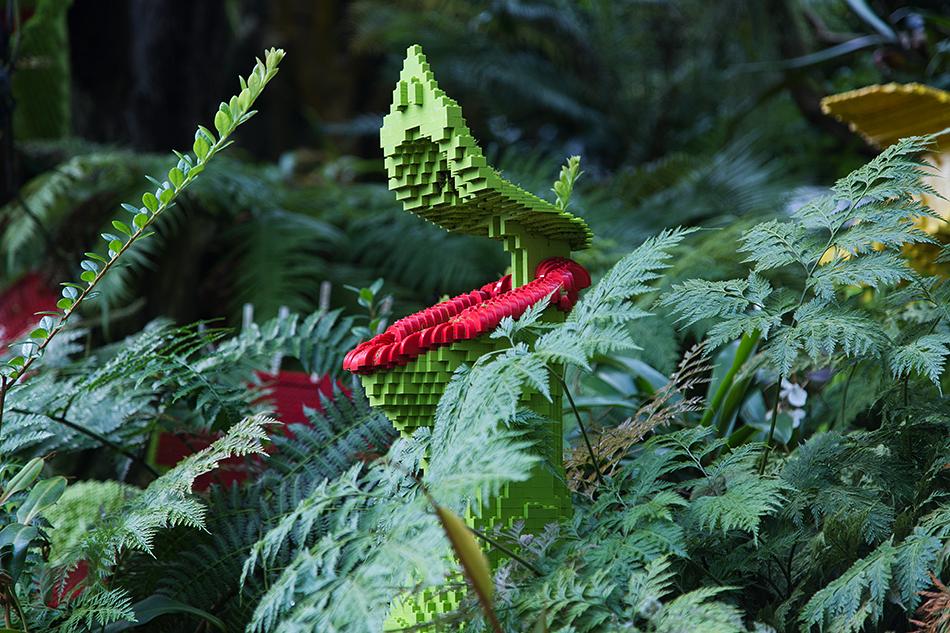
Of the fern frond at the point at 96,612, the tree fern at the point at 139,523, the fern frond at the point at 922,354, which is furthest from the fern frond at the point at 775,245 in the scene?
the fern frond at the point at 96,612

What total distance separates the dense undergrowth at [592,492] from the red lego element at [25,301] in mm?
1207

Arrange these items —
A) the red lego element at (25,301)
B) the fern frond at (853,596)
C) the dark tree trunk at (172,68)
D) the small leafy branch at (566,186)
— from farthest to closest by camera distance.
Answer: the dark tree trunk at (172,68) → the red lego element at (25,301) → the small leafy branch at (566,186) → the fern frond at (853,596)

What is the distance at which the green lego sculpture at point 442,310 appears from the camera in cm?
76

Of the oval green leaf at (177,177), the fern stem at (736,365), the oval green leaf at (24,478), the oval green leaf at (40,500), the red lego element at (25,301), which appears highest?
the oval green leaf at (177,177)

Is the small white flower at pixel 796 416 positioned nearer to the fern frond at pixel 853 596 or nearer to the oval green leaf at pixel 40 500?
the fern frond at pixel 853 596

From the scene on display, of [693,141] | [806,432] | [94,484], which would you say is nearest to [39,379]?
[94,484]

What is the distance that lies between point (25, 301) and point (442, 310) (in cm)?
196

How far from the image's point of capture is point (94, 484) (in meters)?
1.20

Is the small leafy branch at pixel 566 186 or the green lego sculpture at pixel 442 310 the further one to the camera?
the small leafy branch at pixel 566 186

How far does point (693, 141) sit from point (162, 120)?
2.79 metres

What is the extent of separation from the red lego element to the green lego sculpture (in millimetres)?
1768

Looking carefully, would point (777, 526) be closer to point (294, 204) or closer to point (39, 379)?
point (39, 379)

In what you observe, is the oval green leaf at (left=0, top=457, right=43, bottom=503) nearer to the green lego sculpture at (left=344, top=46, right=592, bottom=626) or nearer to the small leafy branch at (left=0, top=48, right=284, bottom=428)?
the small leafy branch at (left=0, top=48, right=284, bottom=428)

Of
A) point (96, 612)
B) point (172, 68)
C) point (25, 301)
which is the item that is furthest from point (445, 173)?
point (172, 68)
